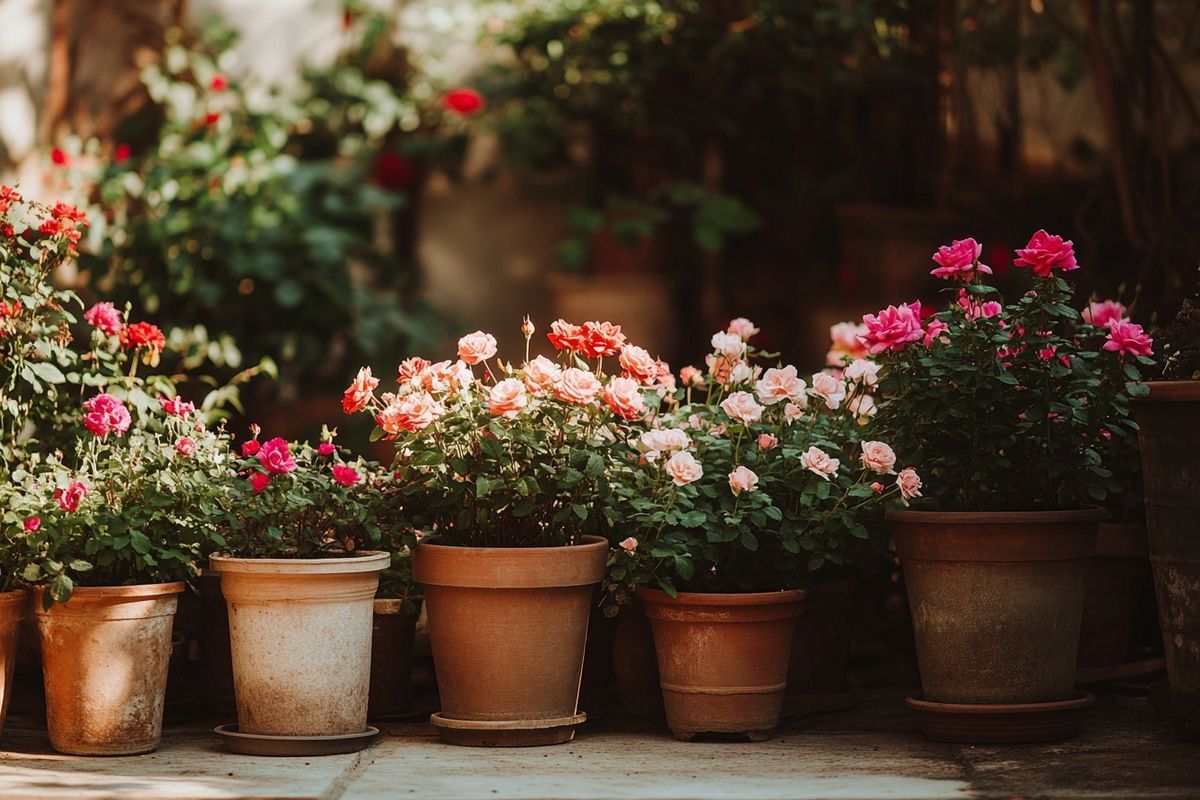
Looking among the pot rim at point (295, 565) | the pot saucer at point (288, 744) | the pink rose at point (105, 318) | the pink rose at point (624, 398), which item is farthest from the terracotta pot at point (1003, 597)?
the pink rose at point (105, 318)

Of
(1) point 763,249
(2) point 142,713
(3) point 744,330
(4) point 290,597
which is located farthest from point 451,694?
(1) point 763,249

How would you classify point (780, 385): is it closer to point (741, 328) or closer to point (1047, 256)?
point (741, 328)

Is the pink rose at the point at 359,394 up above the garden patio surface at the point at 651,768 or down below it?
above

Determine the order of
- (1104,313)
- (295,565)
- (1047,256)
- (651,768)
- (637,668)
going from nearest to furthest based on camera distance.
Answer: (651,768)
(295,565)
(1047,256)
(1104,313)
(637,668)

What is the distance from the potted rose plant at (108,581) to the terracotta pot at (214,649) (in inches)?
10.4

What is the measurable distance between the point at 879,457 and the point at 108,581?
182cm

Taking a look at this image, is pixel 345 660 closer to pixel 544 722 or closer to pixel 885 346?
pixel 544 722

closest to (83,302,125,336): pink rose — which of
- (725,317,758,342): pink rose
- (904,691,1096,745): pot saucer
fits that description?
(725,317,758,342): pink rose

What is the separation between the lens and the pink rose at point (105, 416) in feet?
11.0

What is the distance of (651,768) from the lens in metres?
3.14

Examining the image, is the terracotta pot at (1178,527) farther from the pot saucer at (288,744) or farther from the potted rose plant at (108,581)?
the potted rose plant at (108,581)

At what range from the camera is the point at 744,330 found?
3.87 meters

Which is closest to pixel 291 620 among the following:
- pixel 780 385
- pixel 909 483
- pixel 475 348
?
pixel 475 348

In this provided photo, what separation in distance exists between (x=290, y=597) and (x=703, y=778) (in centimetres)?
101
